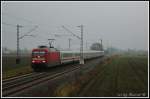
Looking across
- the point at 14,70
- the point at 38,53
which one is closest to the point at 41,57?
the point at 38,53

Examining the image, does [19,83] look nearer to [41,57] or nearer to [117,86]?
[117,86]

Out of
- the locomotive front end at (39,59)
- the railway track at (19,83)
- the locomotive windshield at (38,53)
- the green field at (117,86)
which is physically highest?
the locomotive windshield at (38,53)

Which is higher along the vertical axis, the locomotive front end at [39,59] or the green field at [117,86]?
the locomotive front end at [39,59]

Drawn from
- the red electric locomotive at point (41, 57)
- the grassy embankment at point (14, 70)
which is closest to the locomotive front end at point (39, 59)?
the red electric locomotive at point (41, 57)

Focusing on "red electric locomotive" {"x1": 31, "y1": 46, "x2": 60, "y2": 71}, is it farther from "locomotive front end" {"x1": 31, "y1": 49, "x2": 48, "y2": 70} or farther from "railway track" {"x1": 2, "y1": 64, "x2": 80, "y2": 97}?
"railway track" {"x1": 2, "y1": 64, "x2": 80, "y2": 97}

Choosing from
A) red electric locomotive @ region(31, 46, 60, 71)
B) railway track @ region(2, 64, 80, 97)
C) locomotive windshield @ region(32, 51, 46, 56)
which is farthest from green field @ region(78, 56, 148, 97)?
locomotive windshield @ region(32, 51, 46, 56)

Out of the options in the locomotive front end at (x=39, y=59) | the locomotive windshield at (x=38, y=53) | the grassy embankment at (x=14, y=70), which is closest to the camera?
the grassy embankment at (x=14, y=70)

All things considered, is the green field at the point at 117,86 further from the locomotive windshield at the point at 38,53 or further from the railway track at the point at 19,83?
the locomotive windshield at the point at 38,53

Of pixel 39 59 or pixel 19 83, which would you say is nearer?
pixel 19 83

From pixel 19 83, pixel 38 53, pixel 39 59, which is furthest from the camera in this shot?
pixel 38 53

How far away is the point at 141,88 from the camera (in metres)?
15.0

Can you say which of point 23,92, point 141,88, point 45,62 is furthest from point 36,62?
point 141,88

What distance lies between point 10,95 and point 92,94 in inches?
186

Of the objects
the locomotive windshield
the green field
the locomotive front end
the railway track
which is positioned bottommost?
the railway track
